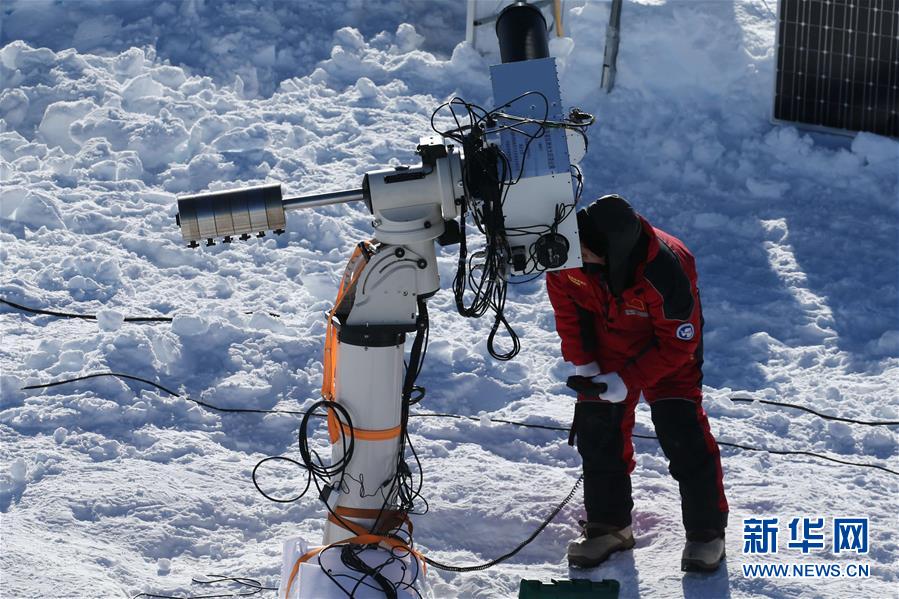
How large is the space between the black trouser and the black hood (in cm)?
61

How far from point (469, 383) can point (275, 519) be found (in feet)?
A: 5.33

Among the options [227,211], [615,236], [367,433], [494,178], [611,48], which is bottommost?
[367,433]

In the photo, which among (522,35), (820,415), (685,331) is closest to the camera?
(522,35)

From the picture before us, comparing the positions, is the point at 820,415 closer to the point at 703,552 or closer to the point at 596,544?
the point at 703,552

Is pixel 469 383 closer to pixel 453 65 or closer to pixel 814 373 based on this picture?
pixel 814 373

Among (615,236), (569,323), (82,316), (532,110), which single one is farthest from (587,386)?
(82,316)

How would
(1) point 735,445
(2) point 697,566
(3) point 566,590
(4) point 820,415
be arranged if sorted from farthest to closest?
1. (4) point 820,415
2. (1) point 735,445
3. (2) point 697,566
4. (3) point 566,590

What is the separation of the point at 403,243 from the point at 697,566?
79.6 inches

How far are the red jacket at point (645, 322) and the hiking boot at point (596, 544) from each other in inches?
25.5

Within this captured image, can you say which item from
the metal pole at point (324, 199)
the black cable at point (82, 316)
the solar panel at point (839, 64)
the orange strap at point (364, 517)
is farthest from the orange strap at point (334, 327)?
the solar panel at point (839, 64)

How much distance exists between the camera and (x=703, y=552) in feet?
18.7

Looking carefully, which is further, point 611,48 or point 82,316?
point 611,48

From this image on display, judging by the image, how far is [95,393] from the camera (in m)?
6.95

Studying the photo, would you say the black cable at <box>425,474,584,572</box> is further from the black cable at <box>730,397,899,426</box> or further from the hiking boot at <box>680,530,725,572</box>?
the black cable at <box>730,397,899,426</box>
